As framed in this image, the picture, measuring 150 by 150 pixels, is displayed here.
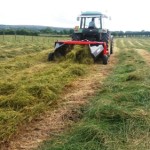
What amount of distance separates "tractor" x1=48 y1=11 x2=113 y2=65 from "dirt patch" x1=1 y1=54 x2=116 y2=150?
5.04 meters

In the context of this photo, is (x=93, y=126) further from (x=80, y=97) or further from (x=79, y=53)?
(x=79, y=53)

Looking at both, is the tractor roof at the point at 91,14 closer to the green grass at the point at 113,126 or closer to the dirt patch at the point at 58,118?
the dirt patch at the point at 58,118

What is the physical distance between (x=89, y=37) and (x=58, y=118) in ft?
38.0

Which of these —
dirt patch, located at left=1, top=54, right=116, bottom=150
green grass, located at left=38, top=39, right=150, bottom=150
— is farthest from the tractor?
green grass, located at left=38, top=39, right=150, bottom=150

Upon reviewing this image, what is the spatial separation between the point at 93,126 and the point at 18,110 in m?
1.77

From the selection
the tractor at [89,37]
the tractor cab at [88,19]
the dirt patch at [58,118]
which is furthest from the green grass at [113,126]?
the tractor cab at [88,19]

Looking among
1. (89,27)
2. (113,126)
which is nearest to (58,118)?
(113,126)

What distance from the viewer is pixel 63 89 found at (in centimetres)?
911

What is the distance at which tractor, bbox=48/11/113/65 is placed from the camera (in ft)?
49.6

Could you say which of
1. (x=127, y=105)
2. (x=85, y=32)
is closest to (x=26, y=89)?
(x=127, y=105)

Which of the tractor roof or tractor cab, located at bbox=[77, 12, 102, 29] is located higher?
the tractor roof

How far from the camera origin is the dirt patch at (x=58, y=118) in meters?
5.40

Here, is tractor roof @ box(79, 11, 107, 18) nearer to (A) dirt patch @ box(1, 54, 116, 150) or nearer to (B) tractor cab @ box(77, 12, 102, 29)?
(B) tractor cab @ box(77, 12, 102, 29)

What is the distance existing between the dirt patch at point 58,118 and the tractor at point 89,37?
5040 mm
